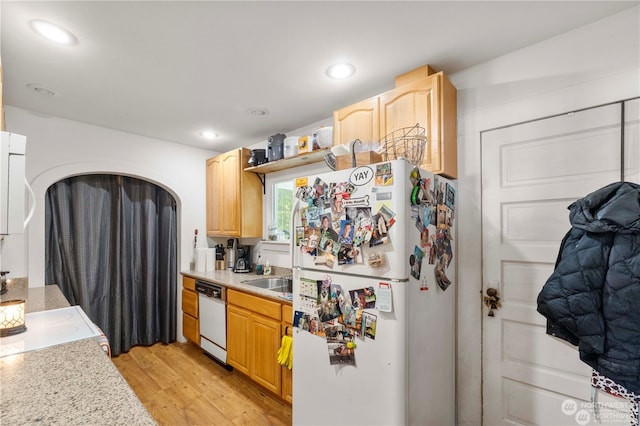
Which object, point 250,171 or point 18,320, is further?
point 250,171

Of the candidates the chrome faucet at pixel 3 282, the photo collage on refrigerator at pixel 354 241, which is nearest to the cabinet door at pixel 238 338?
the photo collage on refrigerator at pixel 354 241

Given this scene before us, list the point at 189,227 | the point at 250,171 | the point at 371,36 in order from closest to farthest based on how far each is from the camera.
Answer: the point at 371,36 < the point at 250,171 < the point at 189,227

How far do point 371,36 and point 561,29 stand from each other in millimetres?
1019

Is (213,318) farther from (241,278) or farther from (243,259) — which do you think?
(243,259)

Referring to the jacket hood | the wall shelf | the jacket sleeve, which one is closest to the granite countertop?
the wall shelf

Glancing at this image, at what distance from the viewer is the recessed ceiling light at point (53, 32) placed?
151cm

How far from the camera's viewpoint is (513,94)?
1.75 meters

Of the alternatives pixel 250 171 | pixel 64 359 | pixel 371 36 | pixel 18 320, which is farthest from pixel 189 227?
pixel 371 36

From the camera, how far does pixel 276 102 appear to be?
2426 mm

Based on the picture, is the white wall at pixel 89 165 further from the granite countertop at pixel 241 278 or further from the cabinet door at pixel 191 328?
the granite countertop at pixel 241 278

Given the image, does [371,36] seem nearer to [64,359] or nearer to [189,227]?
[64,359]

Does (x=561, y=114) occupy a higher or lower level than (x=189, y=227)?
higher

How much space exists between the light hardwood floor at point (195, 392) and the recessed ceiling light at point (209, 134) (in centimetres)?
245

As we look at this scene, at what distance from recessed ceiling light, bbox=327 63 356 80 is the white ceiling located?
1.9 inches
